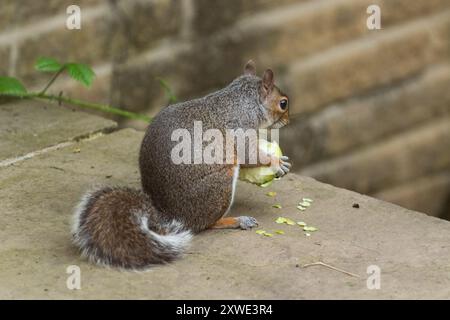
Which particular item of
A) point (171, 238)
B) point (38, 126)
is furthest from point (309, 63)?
point (171, 238)

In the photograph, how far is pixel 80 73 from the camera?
4703mm

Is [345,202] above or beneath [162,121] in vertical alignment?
beneath

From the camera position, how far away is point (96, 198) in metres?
3.55

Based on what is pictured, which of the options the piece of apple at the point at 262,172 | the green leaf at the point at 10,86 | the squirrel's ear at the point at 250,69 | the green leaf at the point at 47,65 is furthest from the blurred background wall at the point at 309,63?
the piece of apple at the point at 262,172

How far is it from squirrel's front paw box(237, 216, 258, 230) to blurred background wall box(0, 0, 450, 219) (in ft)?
5.28

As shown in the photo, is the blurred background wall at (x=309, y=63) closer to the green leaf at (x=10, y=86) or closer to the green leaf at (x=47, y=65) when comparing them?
the green leaf at (x=10, y=86)

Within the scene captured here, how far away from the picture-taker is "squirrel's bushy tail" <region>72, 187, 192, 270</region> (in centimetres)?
340

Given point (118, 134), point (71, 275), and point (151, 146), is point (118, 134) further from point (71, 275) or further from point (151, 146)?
point (71, 275)

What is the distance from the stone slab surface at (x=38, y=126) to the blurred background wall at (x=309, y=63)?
0.24 meters

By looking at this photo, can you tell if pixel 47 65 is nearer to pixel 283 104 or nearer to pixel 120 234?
pixel 283 104

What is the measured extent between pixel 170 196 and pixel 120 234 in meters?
0.33

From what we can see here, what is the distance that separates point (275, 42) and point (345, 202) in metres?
1.99
